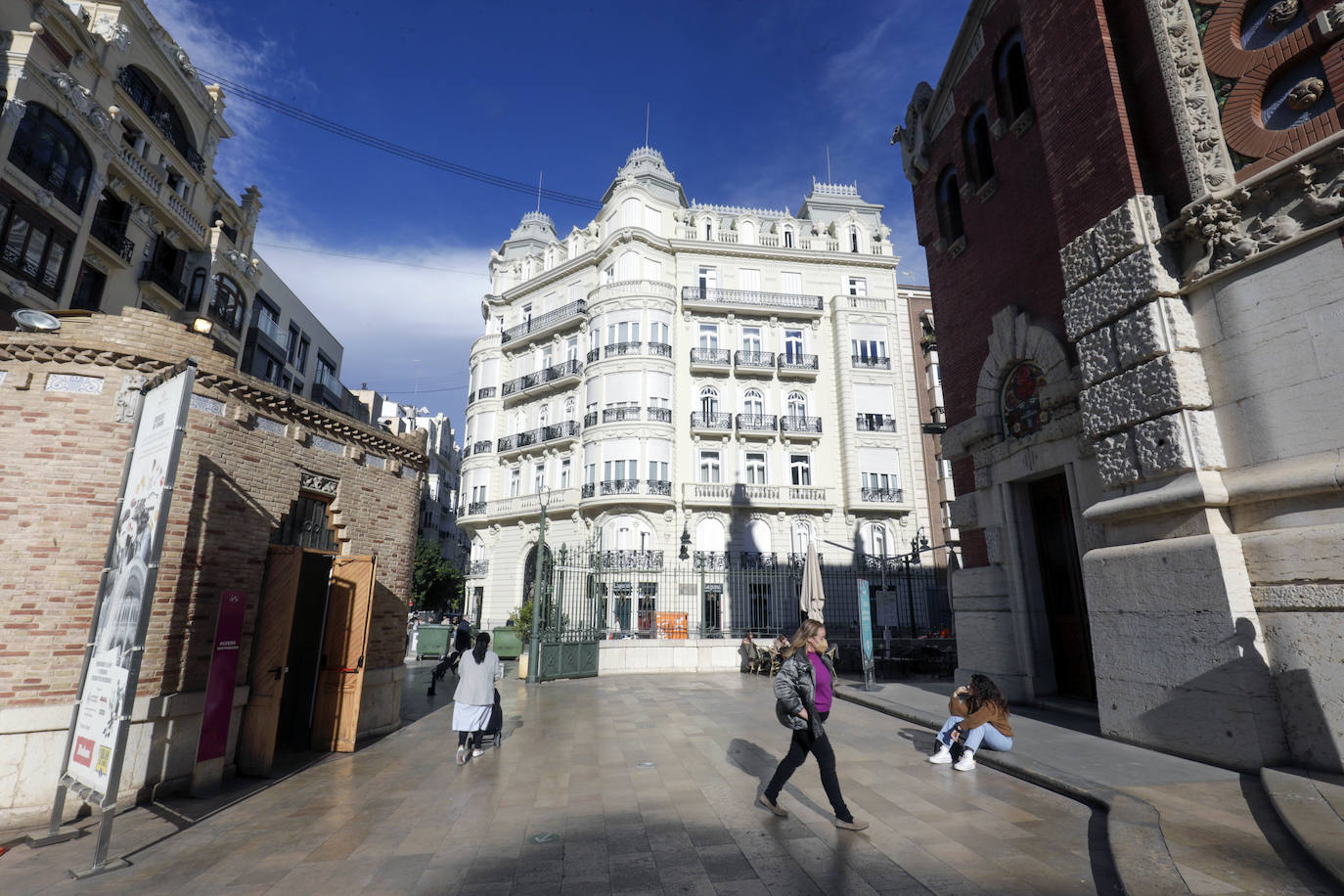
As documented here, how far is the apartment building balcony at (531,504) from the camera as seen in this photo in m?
28.2

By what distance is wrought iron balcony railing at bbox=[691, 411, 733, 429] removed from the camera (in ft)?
93.3

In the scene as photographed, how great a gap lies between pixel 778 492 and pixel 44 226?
25754 mm

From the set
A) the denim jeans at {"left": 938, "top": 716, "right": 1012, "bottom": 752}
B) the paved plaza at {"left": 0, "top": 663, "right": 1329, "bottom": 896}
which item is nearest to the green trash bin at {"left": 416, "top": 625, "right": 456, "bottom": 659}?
the paved plaza at {"left": 0, "top": 663, "right": 1329, "bottom": 896}

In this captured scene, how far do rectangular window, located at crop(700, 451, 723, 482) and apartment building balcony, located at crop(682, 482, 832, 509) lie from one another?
641 millimetres

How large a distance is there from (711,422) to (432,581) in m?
21.3

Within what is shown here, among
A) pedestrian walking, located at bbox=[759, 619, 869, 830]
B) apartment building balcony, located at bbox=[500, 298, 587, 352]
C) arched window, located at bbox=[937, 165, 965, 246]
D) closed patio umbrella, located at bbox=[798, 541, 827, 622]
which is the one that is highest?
apartment building balcony, located at bbox=[500, 298, 587, 352]

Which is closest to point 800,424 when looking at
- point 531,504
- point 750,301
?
point 750,301

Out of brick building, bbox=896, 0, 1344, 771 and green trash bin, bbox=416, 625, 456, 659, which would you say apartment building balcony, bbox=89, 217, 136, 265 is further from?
brick building, bbox=896, 0, 1344, 771

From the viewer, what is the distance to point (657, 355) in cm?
2847

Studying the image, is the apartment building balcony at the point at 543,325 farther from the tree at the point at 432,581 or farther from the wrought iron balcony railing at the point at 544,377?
the tree at the point at 432,581

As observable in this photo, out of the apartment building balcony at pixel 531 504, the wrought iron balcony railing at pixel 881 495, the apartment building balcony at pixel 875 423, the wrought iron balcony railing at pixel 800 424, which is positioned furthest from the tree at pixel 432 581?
the apartment building balcony at pixel 875 423

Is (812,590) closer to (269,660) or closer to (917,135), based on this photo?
(917,135)

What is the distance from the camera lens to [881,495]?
92.6 ft

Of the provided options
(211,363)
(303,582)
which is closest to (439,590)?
(303,582)
